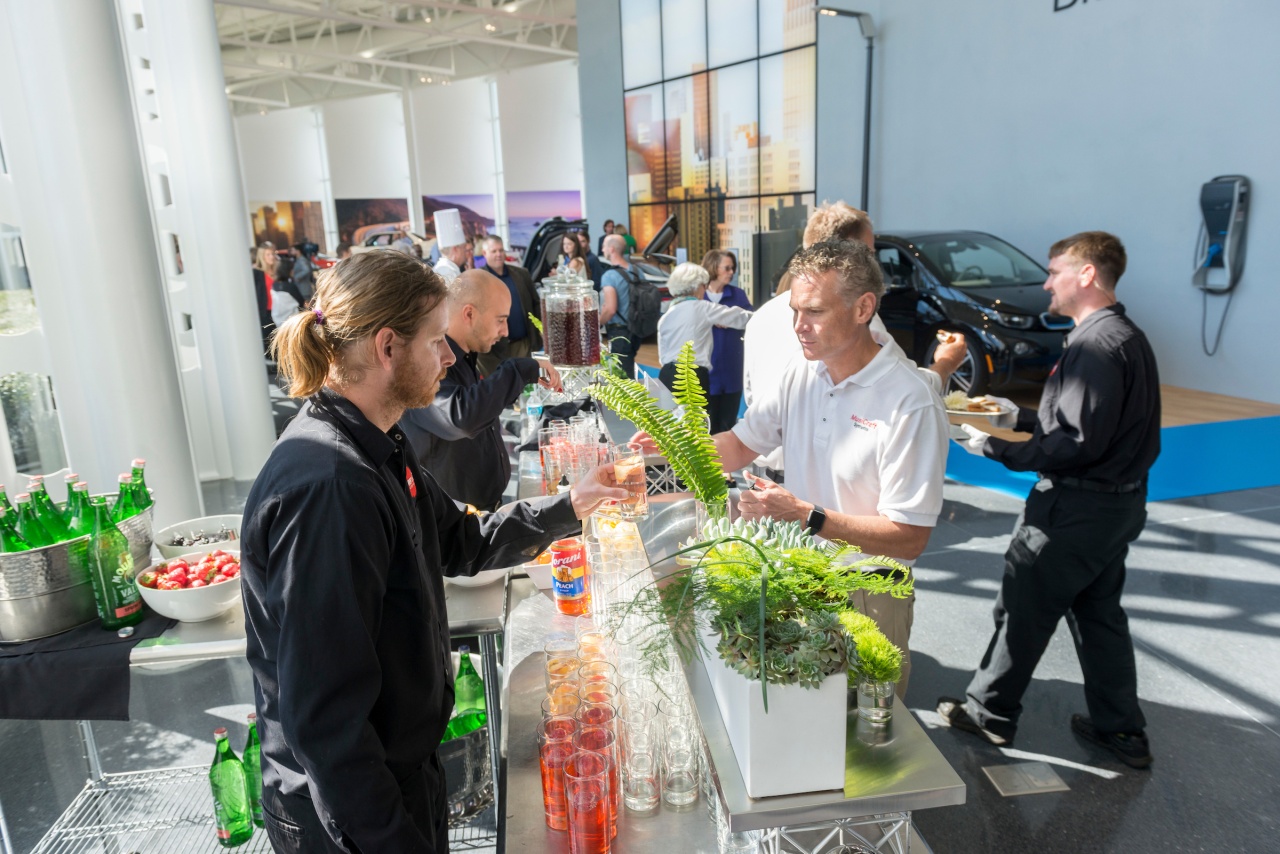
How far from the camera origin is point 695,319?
5523 mm

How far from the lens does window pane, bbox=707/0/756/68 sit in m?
13.9

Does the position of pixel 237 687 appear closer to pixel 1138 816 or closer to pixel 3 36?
pixel 3 36

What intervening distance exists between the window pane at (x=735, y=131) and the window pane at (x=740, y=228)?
212mm

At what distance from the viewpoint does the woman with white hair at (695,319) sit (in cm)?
554

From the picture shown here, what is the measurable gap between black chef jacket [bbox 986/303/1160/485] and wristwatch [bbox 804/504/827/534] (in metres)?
1.14

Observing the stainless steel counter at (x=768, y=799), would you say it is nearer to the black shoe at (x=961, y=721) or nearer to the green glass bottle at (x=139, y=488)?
the green glass bottle at (x=139, y=488)

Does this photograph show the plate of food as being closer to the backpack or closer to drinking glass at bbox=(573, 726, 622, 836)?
drinking glass at bbox=(573, 726, 622, 836)

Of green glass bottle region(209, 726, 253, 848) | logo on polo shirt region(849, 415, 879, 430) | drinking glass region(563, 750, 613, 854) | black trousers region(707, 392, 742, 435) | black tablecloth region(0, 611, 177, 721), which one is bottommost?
green glass bottle region(209, 726, 253, 848)

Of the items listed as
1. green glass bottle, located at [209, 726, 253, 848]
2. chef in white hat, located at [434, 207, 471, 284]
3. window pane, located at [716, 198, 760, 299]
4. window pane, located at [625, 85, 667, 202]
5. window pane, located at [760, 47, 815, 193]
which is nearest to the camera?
green glass bottle, located at [209, 726, 253, 848]

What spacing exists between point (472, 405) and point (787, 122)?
1207 centimetres

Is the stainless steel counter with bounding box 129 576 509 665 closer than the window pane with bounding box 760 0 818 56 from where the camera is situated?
Yes

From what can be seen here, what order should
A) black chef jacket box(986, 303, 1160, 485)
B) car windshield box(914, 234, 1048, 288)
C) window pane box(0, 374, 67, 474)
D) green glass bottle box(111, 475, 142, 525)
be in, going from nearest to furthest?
green glass bottle box(111, 475, 142, 525)
black chef jacket box(986, 303, 1160, 485)
window pane box(0, 374, 67, 474)
car windshield box(914, 234, 1048, 288)

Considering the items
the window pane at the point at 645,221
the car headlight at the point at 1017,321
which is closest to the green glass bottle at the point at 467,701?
the car headlight at the point at 1017,321

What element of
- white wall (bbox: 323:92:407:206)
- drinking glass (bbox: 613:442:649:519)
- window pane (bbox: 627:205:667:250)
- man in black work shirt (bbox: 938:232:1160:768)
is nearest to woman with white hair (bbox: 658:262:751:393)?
man in black work shirt (bbox: 938:232:1160:768)
